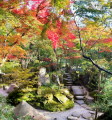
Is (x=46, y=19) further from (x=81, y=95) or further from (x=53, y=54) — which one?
(x=81, y=95)

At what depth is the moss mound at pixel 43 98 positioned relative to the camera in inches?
320

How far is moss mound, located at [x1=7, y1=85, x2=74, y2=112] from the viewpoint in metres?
8.13

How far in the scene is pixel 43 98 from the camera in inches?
333

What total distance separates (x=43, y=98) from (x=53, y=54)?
146 inches

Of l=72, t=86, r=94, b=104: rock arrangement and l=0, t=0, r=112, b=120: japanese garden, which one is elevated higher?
l=0, t=0, r=112, b=120: japanese garden

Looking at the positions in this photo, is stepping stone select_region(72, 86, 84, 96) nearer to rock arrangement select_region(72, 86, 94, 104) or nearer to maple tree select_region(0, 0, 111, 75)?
rock arrangement select_region(72, 86, 94, 104)

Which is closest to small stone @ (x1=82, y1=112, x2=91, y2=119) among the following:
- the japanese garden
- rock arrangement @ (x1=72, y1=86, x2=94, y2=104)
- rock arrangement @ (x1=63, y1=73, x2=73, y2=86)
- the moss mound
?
the japanese garden

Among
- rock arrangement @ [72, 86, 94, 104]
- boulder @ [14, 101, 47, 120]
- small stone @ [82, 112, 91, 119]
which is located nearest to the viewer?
boulder @ [14, 101, 47, 120]

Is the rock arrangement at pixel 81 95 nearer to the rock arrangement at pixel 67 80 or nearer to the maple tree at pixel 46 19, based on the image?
the rock arrangement at pixel 67 80

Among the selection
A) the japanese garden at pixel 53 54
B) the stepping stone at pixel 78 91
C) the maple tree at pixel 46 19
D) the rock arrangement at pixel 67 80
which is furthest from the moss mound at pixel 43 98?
the rock arrangement at pixel 67 80

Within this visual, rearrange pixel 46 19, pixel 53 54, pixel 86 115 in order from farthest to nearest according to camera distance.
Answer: pixel 53 54, pixel 86 115, pixel 46 19

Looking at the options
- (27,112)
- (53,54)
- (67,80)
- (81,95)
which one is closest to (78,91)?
(81,95)

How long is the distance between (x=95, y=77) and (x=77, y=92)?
2.09 m

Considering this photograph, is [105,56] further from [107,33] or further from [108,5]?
[108,5]
